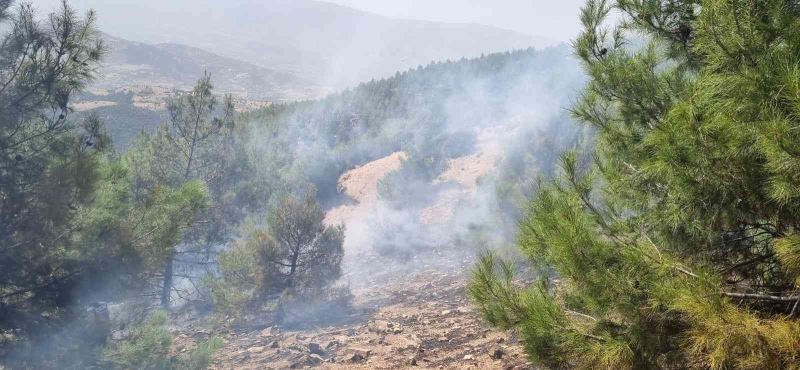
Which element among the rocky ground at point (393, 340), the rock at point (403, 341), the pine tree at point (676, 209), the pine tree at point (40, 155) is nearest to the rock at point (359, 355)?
the rocky ground at point (393, 340)

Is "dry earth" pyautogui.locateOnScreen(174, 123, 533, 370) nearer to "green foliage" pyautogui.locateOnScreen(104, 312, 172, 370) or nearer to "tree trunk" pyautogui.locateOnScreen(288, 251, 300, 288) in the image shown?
"tree trunk" pyautogui.locateOnScreen(288, 251, 300, 288)

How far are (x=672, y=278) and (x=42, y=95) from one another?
6.03 metres

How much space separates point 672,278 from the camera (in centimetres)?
272

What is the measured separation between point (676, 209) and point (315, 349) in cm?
752

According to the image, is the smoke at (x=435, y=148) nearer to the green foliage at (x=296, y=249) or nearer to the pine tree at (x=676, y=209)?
the green foliage at (x=296, y=249)

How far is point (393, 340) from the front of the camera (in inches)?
364

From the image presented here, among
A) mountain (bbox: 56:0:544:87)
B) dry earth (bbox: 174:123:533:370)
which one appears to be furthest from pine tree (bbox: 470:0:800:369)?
mountain (bbox: 56:0:544:87)

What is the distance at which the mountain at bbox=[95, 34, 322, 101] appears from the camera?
81.2m

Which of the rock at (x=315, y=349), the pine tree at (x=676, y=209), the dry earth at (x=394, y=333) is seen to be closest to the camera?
the pine tree at (x=676, y=209)

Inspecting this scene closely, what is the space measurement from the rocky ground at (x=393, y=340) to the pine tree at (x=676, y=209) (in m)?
2.63

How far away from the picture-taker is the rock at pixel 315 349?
30.0 feet

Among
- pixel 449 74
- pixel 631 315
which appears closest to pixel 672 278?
pixel 631 315

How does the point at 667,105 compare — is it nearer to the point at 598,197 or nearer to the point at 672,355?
the point at 598,197

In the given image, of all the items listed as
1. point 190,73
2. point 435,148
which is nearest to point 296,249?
point 435,148
